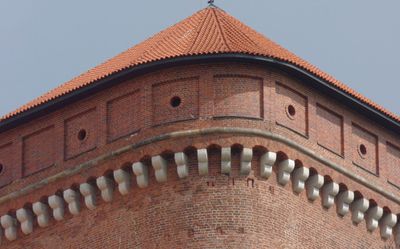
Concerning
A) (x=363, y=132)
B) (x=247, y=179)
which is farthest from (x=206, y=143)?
(x=363, y=132)

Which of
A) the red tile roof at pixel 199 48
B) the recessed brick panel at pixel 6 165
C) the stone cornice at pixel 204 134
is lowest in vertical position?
the stone cornice at pixel 204 134

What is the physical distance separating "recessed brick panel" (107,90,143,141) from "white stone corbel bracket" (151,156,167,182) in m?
0.91

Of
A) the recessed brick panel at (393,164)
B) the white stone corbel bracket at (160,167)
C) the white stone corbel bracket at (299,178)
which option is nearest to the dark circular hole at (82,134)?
the white stone corbel bracket at (160,167)

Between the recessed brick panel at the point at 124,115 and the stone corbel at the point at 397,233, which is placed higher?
the recessed brick panel at the point at 124,115

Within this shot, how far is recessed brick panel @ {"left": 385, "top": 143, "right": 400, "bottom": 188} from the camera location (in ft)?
166

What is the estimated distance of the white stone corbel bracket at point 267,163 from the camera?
47625 mm

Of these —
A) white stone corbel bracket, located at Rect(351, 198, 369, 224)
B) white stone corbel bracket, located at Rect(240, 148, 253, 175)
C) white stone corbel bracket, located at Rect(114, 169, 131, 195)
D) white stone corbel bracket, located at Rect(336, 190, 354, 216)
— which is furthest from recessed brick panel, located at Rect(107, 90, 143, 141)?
white stone corbel bracket, located at Rect(351, 198, 369, 224)

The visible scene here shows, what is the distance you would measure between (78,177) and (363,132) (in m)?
5.95

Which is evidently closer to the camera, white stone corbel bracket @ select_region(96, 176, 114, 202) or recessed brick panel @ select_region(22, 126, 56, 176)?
white stone corbel bracket @ select_region(96, 176, 114, 202)

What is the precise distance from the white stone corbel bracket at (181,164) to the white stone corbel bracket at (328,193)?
3030 mm

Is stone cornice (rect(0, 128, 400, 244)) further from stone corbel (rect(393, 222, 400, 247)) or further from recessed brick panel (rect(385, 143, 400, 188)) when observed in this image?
recessed brick panel (rect(385, 143, 400, 188))

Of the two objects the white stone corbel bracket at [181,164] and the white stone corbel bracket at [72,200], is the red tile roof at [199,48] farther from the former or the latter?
the white stone corbel bracket at [72,200]

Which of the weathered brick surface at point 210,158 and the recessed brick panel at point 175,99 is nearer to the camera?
the weathered brick surface at point 210,158

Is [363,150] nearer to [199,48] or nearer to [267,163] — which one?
[267,163]
